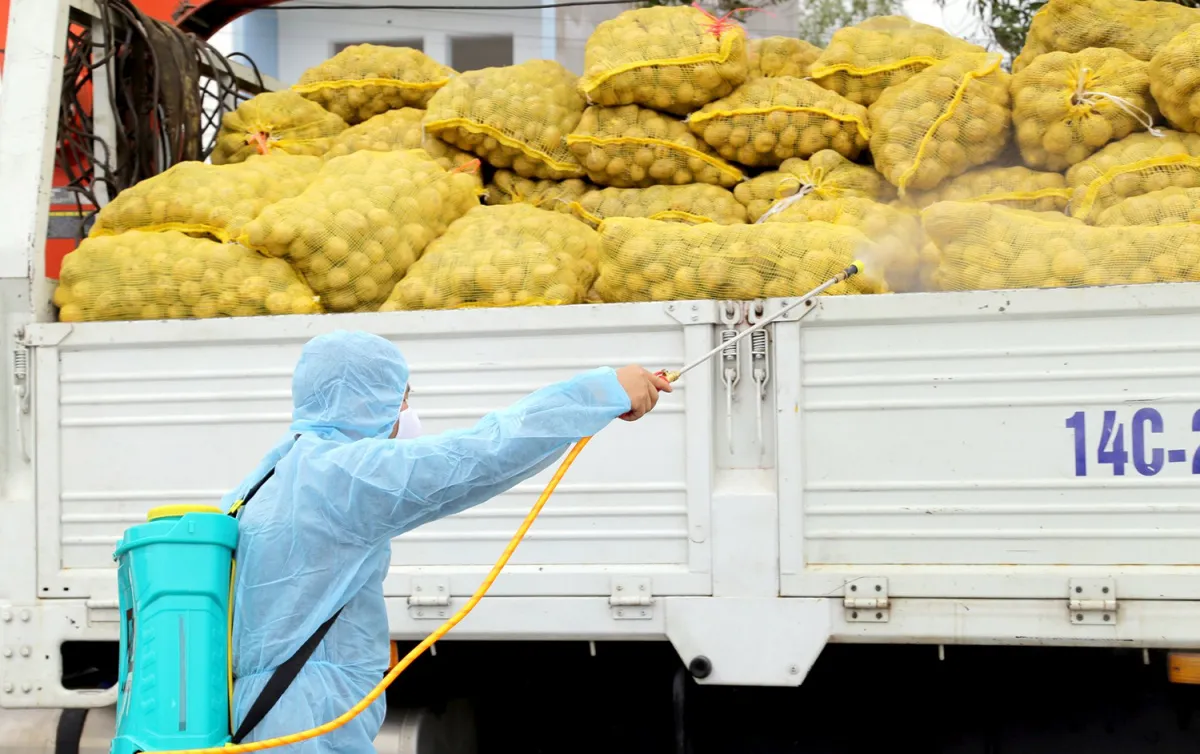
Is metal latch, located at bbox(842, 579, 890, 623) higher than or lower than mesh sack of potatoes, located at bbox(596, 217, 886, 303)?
lower

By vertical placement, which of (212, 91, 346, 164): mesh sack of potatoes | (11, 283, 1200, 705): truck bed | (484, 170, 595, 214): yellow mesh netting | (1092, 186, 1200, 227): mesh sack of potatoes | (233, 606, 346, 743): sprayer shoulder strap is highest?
(212, 91, 346, 164): mesh sack of potatoes

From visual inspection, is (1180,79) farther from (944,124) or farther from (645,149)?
(645,149)

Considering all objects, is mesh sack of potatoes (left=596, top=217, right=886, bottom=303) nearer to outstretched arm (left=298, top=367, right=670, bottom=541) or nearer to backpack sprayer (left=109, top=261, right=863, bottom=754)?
outstretched arm (left=298, top=367, right=670, bottom=541)

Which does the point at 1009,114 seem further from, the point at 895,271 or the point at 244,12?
the point at 244,12

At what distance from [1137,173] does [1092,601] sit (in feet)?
4.87

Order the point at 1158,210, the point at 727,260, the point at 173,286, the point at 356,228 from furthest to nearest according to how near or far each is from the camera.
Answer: the point at 356,228, the point at 173,286, the point at 1158,210, the point at 727,260

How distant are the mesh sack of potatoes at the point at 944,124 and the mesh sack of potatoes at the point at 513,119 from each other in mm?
1115

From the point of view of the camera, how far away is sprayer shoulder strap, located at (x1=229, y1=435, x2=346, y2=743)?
2209mm

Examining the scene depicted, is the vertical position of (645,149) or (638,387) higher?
(645,149)

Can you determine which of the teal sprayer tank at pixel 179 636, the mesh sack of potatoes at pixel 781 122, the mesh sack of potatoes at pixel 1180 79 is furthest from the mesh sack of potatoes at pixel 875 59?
the teal sprayer tank at pixel 179 636

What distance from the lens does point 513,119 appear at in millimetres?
4301

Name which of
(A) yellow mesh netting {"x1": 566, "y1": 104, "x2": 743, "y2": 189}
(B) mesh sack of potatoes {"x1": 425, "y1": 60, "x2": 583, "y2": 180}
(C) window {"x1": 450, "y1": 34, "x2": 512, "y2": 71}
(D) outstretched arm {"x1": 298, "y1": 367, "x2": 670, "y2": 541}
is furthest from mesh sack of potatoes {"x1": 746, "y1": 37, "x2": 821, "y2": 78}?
(C) window {"x1": 450, "y1": 34, "x2": 512, "y2": 71}

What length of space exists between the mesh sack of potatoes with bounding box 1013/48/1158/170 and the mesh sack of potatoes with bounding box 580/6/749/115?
3.21 ft

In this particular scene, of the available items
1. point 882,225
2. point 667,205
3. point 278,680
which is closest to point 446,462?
point 278,680
